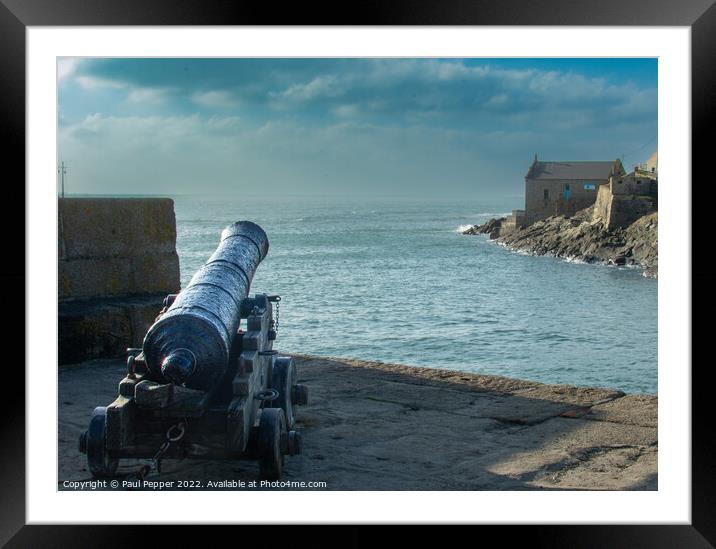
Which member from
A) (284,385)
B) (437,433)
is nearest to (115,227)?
(284,385)

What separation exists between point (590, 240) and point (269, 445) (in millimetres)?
38477

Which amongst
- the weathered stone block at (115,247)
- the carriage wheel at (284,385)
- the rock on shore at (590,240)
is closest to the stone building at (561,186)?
the rock on shore at (590,240)

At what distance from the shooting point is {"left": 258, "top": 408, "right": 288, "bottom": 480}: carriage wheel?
5.73 metres

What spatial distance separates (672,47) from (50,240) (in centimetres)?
401

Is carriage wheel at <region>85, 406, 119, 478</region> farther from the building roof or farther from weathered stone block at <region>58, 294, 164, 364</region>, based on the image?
the building roof

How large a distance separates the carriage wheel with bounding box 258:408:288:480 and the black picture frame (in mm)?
594

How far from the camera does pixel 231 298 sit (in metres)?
6.24

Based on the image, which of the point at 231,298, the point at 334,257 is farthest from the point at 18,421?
the point at 334,257

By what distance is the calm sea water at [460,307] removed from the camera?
18.8 m

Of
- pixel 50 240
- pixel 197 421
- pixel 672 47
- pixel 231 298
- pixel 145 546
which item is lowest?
pixel 145 546

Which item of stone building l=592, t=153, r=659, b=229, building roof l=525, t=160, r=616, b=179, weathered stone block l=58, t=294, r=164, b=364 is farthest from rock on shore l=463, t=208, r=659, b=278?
weathered stone block l=58, t=294, r=164, b=364

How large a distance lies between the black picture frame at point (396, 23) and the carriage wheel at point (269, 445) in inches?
23.4

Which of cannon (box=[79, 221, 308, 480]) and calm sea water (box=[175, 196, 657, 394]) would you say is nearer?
cannon (box=[79, 221, 308, 480])

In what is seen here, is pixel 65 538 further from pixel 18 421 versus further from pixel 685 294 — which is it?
pixel 685 294
